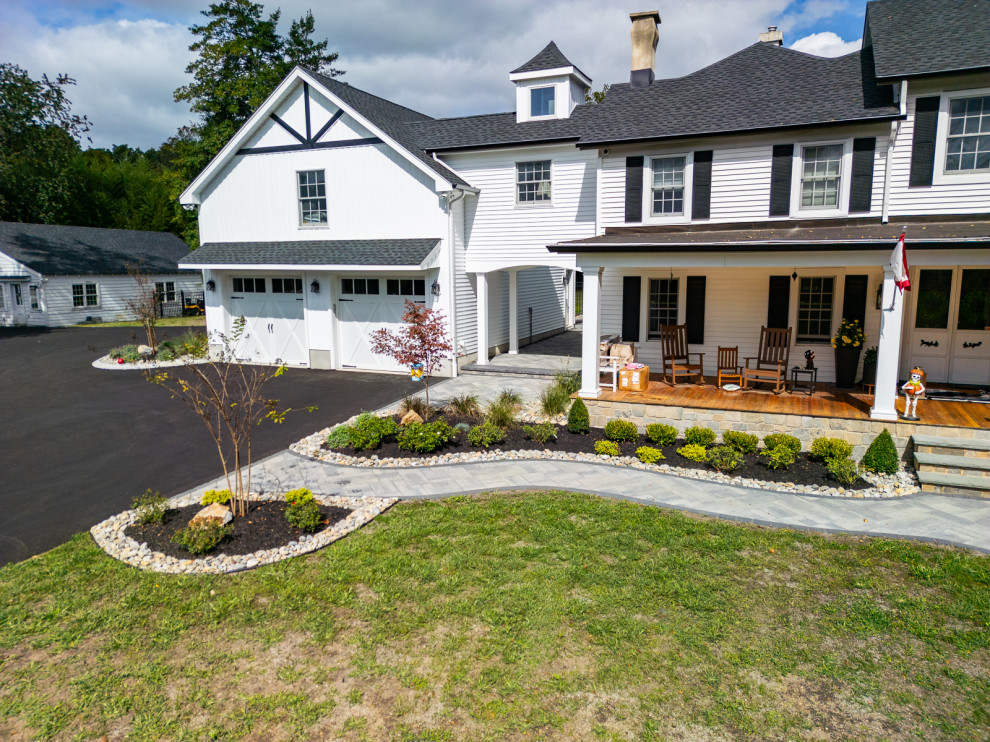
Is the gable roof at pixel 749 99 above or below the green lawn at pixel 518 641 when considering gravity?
above

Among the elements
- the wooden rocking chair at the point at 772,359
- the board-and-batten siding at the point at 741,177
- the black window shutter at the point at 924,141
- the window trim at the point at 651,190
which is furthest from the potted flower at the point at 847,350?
the window trim at the point at 651,190

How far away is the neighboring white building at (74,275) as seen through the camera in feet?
99.0

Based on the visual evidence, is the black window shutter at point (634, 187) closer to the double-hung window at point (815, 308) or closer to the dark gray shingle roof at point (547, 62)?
the double-hung window at point (815, 308)

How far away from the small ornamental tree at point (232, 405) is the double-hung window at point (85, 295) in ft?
53.8

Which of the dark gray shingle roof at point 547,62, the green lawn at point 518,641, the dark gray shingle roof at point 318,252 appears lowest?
the green lawn at point 518,641

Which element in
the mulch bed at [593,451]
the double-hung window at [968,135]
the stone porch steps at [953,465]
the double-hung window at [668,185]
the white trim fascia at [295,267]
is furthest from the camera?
the white trim fascia at [295,267]

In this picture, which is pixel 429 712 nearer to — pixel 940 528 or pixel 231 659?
pixel 231 659

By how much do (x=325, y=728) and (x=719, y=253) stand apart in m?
9.95

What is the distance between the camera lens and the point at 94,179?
4600 cm

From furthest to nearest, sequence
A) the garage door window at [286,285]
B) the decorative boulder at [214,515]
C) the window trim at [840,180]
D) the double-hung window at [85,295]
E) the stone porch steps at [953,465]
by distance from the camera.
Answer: the double-hung window at [85,295] < the garage door window at [286,285] < the window trim at [840,180] < the stone porch steps at [953,465] < the decorative boulder at [214,515]

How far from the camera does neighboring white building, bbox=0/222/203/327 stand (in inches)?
1188

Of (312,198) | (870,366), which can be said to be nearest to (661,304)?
(870,366)

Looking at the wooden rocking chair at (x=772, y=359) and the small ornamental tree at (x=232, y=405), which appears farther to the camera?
the wooden rocking chair at (x=772, y=359)

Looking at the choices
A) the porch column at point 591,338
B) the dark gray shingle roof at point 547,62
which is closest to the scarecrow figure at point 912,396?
the porch column at point 591,338
